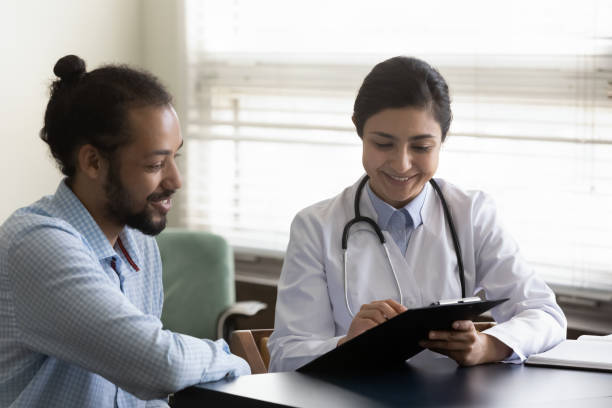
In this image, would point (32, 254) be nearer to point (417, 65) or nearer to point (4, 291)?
point (4, 291)

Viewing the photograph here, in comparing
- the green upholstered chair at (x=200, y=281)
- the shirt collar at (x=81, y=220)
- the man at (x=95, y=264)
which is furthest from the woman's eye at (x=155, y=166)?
the green upholstered chair at (x=200, y=281)

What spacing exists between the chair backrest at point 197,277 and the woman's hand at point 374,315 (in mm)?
1267

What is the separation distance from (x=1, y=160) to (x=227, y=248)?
2.94ft

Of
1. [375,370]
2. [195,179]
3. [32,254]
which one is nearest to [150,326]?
[32,254]

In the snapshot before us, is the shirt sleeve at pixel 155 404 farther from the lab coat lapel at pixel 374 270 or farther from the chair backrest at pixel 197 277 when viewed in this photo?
the chair backrest at pixel 197 277

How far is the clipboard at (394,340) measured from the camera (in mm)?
1289

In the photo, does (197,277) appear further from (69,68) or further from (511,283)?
(69,68)

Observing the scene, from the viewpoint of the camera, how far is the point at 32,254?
4.26 ft

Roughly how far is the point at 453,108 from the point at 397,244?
40.0 inches

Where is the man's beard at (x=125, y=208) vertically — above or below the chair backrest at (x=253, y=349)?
above

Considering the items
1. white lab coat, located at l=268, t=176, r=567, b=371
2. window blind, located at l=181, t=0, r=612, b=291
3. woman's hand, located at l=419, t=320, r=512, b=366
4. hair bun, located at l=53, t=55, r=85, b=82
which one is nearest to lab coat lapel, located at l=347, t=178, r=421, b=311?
white lab coat, located at l=268, t=176, r=567, b=371

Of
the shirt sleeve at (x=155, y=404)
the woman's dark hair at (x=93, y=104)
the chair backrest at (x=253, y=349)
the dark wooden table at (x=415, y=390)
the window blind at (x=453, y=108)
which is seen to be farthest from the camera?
the window blind at (x=453, y=108)

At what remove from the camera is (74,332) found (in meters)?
1.26

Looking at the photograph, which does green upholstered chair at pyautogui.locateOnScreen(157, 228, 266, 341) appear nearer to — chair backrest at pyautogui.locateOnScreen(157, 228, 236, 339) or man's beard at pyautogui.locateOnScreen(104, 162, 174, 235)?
chair backrest at pyautogui.locateOnScreen(157, 228, 236, 339)
